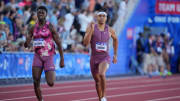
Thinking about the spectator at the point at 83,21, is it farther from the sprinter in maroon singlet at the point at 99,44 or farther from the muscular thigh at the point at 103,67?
the muscular thigh at the point at 103,67

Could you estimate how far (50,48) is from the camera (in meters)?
8.08

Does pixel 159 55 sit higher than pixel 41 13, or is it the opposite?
pixel 41 13

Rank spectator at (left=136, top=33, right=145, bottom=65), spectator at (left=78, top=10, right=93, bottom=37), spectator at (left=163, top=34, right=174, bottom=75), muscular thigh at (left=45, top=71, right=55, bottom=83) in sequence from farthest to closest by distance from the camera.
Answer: spectator at (left=163, top=34, right=174, bottom=75) < spectator at (left=136, top=33, right=145, bottom=65) < spectator at (left=78, top=10, right=93, bottom=37) < muscular thigh at (left=45, top=71, right=55, bottom=83)

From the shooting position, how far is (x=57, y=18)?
16953 mm

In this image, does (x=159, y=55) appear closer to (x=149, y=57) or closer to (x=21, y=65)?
(x=149, y=57)

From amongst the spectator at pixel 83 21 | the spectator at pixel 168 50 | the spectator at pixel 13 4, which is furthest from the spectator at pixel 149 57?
the spectator at pixel 13 4

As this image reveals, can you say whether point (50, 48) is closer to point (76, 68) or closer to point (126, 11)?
point (76, 68)

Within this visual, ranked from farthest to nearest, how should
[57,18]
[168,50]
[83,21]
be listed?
[168,50], [83,21], [57,18]

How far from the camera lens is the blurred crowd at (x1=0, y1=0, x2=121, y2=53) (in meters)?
14.4

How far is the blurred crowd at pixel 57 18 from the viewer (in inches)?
566

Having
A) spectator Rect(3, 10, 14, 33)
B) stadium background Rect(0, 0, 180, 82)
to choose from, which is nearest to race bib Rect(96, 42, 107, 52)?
stadium background Rect(0, 0, 180, 82)

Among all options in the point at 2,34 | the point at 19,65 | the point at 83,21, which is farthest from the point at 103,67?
the point at 83,21

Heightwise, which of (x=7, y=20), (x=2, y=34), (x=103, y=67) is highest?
(x=7, y=20)

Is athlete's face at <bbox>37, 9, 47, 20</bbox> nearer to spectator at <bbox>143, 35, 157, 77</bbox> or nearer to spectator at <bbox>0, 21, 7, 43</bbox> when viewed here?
spectator at <bbox>0, 21, 7, 43</bbox>
